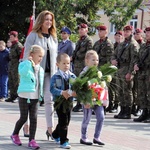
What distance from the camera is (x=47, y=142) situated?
23.1 feet

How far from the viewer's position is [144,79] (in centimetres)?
1000

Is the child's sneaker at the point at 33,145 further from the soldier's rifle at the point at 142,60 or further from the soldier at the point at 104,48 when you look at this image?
the soldier at the point at 104,48

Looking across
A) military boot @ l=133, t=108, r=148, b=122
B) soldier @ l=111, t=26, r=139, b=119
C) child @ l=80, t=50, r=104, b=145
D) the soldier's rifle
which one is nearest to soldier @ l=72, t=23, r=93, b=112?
soldier @ l=111, t=26, r=139, b=119

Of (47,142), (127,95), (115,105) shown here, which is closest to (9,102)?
(115,105)

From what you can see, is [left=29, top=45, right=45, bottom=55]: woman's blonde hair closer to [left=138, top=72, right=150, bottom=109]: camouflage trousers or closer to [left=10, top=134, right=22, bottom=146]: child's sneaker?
[left=10, top=134, right=22, bottom=146]: child's sneaker

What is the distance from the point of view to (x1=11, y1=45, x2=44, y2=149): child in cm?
653

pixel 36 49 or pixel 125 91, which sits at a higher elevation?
pixel 36 49

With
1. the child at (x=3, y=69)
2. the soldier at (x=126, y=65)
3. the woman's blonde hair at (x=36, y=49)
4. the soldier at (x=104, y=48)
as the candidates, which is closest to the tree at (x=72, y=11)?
the child at (x=3, y=69)

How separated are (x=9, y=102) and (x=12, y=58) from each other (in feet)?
4.28

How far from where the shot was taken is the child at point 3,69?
13.9 meters

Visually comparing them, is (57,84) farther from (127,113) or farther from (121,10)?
(121,10)

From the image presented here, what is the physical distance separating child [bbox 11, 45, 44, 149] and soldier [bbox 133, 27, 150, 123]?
372 centimetres

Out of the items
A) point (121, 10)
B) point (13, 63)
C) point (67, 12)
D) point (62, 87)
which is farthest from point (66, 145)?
point (121, 10)

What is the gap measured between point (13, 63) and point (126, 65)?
13.8ft
